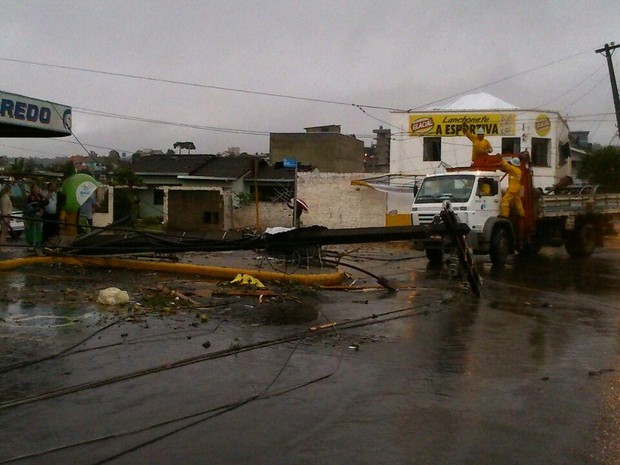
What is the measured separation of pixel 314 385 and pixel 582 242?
17160mm

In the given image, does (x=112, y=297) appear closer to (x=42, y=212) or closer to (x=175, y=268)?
(x=175, y=268)

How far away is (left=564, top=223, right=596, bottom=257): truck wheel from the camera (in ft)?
70.1

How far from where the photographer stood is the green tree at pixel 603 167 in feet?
142

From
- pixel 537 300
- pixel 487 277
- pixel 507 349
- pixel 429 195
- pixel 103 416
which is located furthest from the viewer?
pixel 429 195

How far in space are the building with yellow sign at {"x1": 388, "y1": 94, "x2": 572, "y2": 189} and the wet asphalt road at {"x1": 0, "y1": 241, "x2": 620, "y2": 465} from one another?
1106 inches

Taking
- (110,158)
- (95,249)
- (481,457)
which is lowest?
(481,457)

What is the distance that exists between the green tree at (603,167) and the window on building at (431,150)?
1140 cm

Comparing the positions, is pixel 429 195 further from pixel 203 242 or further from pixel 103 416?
pixel 103 416

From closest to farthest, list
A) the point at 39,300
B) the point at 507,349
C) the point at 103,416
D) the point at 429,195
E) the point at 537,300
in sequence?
the point at 103,416 < the point at 507,349 < the point at 39,300 < the point at 537,300 < the point at 429,195

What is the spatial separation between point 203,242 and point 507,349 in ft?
13.1

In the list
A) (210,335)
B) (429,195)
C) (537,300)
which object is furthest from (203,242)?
(429,195)

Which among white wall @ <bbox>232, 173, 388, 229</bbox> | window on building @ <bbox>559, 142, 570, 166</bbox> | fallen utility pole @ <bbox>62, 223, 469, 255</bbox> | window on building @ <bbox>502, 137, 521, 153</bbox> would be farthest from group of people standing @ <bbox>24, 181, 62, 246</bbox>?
window on building @ <bbox>559, 142, 570, 166</bbox>

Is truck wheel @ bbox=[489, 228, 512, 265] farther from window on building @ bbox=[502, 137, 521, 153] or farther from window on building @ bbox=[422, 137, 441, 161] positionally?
window on building @ bbox=[422, 137, 441, 161]

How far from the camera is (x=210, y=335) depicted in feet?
27.6
